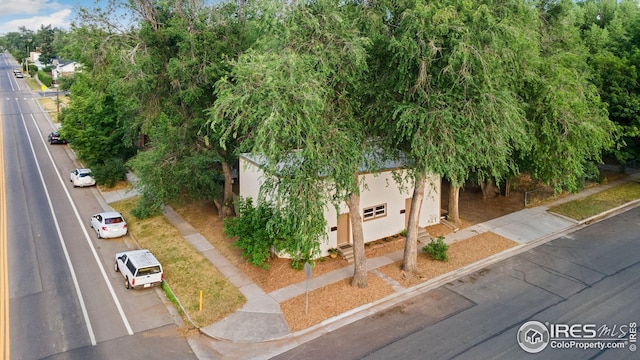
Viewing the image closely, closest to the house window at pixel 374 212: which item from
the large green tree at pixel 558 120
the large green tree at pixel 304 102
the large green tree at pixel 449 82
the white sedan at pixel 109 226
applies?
the large green tree at pixel 304 102

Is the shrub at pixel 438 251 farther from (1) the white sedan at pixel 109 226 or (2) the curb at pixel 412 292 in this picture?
(1) the white sedan at pixel 109 226

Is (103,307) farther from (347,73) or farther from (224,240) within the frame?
(347,73)

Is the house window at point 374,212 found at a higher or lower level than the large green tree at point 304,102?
lower

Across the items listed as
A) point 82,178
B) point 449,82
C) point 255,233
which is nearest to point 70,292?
point 255,233

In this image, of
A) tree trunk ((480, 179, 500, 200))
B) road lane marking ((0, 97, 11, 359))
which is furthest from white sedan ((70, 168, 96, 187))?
tree trunk ((480, 179, 500, 200))

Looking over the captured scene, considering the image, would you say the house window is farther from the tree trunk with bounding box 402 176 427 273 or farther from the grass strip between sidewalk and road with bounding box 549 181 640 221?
the grass strip between sidewalk and road with bounding box 549 181 640 221
